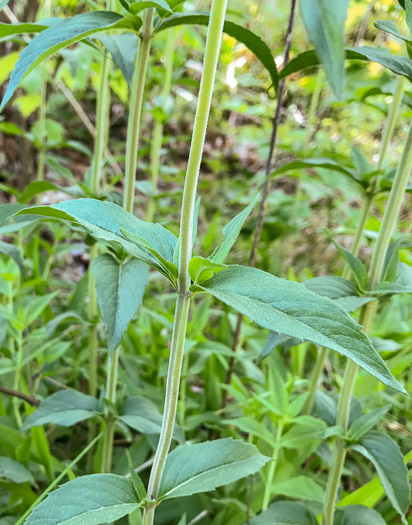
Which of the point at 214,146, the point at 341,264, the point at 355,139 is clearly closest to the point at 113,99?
the point at 214,146

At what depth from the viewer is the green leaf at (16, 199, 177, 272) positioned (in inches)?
13.8

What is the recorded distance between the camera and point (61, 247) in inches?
46.9

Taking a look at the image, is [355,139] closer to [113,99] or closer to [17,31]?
[113,99]

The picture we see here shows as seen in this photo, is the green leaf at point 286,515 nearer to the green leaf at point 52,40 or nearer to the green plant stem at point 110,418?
the green plant stem at point 110,418

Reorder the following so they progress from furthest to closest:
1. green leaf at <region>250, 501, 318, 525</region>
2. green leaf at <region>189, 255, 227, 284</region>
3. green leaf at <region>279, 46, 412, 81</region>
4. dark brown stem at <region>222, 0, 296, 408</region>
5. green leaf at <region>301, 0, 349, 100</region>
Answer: dark brown stem at <region>222, 0, 296, 408</region>, green leaf at <region>250, 501, 318, 525</region>, green leaf at <region>279, 46, 412, 81</region>, green leaf at <region>189, 255, 227, 284</region>, green leaf at <region>301, 0, 349, 100</region>

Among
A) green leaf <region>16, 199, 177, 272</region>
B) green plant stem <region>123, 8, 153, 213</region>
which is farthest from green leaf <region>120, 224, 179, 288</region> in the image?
green plant stem <region>123, 8, 153, 213</region>

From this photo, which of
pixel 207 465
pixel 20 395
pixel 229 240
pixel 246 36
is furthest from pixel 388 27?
pixel 20 395

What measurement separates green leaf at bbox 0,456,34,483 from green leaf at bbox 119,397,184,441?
0.57 ft

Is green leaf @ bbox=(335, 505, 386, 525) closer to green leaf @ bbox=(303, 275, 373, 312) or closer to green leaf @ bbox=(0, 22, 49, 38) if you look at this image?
green leaf @ bbox=(303, 275, 373, 312)

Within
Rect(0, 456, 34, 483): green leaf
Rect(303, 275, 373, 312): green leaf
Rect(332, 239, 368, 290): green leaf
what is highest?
Rect(332, 239, 368, 290): green leaf

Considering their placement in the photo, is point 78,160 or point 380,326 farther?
point 78,160

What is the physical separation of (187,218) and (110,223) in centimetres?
7

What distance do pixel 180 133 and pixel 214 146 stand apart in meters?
0.28

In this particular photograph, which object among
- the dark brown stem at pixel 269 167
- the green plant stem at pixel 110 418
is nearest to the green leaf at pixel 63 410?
the green plant stem at pixel 110 418
